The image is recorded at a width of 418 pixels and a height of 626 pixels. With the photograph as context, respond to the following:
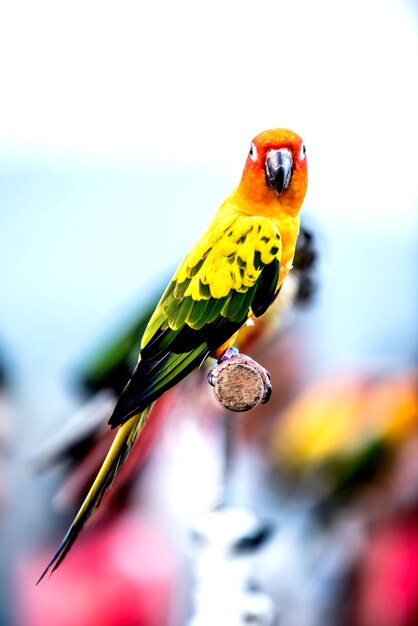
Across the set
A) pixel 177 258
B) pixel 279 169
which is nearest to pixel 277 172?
pixel 279 169

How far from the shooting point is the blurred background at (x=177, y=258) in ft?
2.79

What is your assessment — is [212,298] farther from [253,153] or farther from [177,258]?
[177,258]

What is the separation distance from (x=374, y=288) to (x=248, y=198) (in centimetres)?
78

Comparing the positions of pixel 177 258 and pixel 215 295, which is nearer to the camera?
pixel 215 295

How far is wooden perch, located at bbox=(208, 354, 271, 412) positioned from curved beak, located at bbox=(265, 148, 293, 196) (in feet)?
0.28

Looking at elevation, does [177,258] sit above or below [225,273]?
below

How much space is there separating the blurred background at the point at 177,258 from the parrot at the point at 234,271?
34cm

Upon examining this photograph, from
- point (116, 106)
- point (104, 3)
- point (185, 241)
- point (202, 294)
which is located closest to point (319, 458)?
point (185, 241)

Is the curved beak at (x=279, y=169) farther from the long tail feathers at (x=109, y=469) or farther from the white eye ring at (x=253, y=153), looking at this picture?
the long tail feathers at (x=109, y=469)

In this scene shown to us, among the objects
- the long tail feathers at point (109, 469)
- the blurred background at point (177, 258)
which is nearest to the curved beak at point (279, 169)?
the long tail feathers at point (109, 469)

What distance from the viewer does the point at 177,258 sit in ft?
2.52

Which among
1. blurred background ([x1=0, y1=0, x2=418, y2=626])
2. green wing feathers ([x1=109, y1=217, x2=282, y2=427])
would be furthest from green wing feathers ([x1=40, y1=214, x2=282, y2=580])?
blurred background ([x1=0, y1=0, x2=418, y2=626])

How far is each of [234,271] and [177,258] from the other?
1.25ft

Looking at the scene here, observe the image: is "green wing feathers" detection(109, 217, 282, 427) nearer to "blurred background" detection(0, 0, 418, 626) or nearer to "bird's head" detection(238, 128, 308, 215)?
"bird's head" detection(238, 128, 308, 215)
